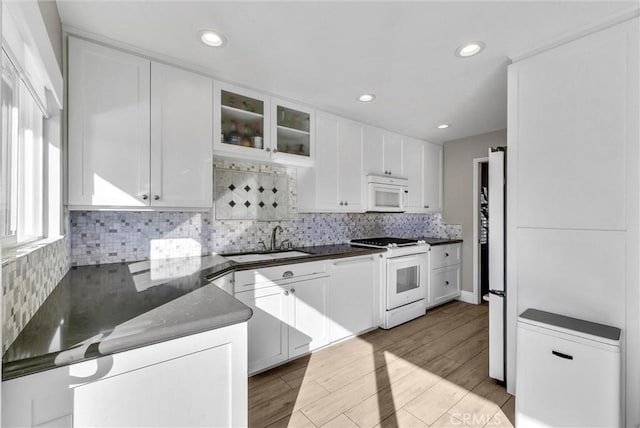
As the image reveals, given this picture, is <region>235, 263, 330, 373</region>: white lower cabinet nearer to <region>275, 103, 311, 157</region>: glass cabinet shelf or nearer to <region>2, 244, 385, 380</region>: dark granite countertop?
<region>2, 244, 385, 380</region>: dark granite countertop

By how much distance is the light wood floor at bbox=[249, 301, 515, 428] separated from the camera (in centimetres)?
176

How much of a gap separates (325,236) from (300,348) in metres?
1.33

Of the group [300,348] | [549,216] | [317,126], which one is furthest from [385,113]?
[300,348]

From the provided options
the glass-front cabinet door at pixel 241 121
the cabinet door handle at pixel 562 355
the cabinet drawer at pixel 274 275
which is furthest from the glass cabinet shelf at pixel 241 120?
the cabinet door handle at pixel 562 355

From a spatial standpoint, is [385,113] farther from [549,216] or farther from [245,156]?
[549,216]

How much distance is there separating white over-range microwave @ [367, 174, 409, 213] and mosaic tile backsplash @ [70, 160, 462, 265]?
Answer: 38 centimetres

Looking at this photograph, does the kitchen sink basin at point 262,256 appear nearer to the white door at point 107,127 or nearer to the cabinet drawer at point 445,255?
the white door at point 107,127

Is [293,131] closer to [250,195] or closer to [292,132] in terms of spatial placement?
[292,132]

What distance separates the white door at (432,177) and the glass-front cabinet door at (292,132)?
2.06m

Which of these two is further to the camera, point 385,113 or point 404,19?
point 385,113

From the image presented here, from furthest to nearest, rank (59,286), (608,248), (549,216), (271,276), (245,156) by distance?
1. (245,156)
2. (271,276)
3. (549,216)
4. (608,248)
5. (59,286)

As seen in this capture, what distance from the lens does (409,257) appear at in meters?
3.32

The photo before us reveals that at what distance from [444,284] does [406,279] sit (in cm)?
94

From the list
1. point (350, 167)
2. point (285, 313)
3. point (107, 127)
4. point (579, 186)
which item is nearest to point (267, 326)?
point (285, 313)
